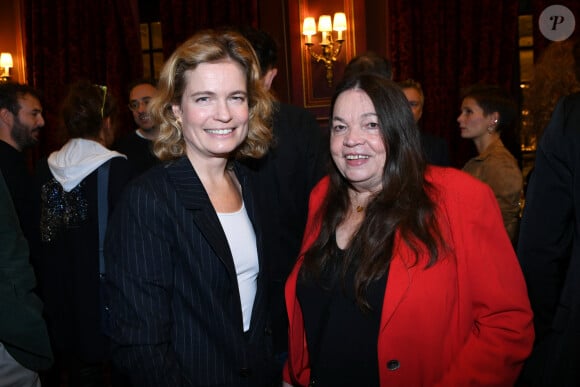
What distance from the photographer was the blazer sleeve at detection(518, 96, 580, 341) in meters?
1.69

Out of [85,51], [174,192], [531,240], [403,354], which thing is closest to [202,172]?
[174,192]

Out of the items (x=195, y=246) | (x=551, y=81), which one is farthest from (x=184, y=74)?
(x=551, y=81)

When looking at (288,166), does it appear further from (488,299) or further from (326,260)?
(488,299)

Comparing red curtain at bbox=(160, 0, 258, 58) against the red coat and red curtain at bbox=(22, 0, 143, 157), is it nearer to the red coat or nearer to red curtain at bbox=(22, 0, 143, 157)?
red curtain at bbox=(22, 0, 143, 157)

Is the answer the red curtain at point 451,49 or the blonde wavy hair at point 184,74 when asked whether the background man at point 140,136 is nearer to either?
the blonde wavy hair at point 184,74

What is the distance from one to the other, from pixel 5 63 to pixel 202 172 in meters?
6.87

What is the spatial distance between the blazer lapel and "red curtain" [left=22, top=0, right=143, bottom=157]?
240 inches

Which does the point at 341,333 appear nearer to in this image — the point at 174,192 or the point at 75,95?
→ the point at 174,192

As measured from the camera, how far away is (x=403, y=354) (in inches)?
59.6

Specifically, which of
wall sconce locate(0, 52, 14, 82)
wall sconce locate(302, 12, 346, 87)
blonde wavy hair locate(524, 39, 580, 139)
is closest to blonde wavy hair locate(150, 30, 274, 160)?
blonde wavy hair locate(524, 39, 580, 139)

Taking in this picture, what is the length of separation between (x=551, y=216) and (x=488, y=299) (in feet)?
1.55

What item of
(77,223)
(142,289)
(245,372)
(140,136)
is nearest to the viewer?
(142,289)

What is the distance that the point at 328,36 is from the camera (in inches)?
260

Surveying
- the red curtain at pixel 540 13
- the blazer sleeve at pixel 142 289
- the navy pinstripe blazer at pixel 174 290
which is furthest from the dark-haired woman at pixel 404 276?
the red curtain at pixel 540 13
